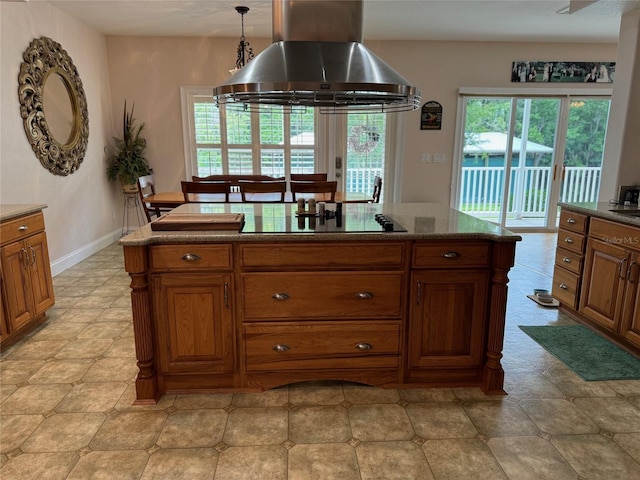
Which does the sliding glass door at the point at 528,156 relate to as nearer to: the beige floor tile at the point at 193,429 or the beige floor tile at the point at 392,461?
the beige floor tile at the point at 392,461

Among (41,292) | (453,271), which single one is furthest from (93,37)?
(453,271)

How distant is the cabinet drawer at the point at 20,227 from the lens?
2.76 m

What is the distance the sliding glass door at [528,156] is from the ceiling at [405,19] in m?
0.92

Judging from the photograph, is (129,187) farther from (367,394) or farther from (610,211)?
(610,211)

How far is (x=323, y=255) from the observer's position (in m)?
2.24

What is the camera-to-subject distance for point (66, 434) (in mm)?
2053

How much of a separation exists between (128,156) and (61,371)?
3.77m

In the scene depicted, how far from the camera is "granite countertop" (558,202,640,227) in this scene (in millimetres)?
2808

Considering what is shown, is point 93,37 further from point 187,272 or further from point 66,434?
point 66,434

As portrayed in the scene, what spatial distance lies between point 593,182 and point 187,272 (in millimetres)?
6647

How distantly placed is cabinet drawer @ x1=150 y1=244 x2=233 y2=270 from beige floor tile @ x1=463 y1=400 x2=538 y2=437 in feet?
4.82

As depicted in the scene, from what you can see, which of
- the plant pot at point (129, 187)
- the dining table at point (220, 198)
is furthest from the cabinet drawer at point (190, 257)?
the plant pot at point (129, 187)

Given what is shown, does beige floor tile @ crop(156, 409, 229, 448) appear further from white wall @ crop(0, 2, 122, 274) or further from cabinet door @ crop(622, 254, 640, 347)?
white wall @ crop(0, 2, 122, 274)

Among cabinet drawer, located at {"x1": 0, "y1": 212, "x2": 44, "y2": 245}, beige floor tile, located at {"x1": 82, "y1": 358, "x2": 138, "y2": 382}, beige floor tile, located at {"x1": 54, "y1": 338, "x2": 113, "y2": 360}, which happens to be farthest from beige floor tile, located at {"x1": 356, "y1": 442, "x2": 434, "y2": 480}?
cabinet drawer, located at {"x1": 0, "y1": 212, "x2": 44, "y2": 245}
